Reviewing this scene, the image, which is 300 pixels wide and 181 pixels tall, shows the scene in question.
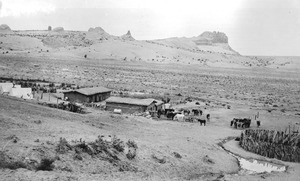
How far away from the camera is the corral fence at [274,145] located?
24391 millimetres

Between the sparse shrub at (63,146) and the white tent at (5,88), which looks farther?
the white tent at (5,88)

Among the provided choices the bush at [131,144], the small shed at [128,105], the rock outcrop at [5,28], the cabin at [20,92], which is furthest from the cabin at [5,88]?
the rock outcrop at [5,28]

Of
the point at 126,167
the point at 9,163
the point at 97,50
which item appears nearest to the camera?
the point at 9,163

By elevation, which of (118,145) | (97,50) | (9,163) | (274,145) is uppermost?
(97,50)

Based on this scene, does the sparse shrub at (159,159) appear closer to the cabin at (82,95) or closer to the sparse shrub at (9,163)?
the sparse shrub at (9,163)

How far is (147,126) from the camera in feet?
97.0

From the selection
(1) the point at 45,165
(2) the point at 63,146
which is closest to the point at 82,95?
(2) the point at 63,146

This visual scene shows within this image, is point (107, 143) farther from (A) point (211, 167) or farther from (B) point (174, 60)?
(B) point (174, 60)

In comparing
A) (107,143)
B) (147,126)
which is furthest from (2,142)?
(147,126)

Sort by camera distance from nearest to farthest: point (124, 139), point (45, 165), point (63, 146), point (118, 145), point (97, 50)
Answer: point (45, 165), point (63, 146), point (118, 145), point (124, 139), point (97, 50)

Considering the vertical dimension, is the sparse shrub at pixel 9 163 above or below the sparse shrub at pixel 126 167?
above

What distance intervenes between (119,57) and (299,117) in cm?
9661

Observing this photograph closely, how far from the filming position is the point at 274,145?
82.0 ft

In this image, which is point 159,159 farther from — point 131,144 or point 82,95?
point 82,95
